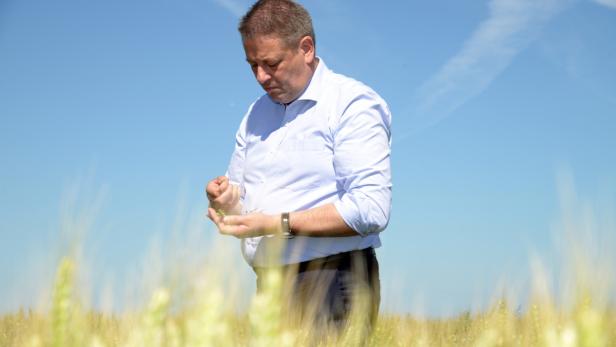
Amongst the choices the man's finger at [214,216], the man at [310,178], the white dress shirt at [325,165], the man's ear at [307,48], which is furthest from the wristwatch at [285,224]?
the man's ear at [307,48]

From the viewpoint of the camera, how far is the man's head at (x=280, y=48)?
3033 mm

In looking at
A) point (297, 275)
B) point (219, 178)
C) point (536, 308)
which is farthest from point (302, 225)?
point (536, 308)

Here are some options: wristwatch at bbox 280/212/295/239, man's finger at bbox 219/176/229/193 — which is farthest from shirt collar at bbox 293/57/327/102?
wristwatch at bbox 280/212/295/239

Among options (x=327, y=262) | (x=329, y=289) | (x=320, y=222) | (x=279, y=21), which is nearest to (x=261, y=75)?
(x=279, y=21)

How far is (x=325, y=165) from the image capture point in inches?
118

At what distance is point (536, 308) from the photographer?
280 cm

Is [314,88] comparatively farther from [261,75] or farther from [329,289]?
[329,289]

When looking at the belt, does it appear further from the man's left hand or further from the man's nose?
the man's nose

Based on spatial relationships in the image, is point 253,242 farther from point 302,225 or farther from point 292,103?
point 292,103

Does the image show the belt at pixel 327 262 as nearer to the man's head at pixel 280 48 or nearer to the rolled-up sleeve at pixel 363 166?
the rolled-up sleeve at pixel 363 166

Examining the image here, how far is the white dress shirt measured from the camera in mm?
2828

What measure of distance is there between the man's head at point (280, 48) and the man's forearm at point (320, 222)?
0.62 m

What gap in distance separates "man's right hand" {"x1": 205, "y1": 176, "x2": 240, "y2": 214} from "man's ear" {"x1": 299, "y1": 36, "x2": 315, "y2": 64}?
26.2 inches

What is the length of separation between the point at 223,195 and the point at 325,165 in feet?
1.60
